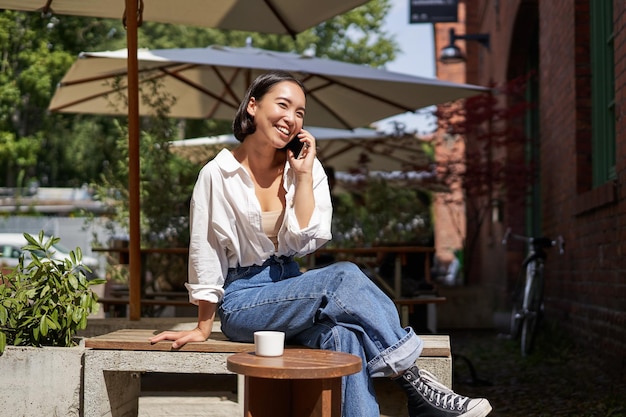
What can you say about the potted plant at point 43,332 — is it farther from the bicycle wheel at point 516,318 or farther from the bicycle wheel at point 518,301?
the bicycle wheel at point 518,301

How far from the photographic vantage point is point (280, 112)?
142 inches

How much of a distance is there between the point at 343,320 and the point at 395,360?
243 millimetres

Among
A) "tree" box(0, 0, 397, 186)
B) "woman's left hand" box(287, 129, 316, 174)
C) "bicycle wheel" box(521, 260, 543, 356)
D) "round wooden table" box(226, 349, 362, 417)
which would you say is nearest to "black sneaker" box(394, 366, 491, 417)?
"round wooden table" box(226, 349, 362, 417)

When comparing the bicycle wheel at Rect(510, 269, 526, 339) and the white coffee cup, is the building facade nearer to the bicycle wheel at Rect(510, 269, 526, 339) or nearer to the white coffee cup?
the bicycle wheel at Rect(510, 269, 526, 339)

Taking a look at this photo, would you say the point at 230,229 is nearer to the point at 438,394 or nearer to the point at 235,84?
the point at 438,394

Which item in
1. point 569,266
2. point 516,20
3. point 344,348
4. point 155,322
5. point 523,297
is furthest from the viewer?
point 516,20

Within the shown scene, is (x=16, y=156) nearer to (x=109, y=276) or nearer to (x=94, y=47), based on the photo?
(x=94, y=47)

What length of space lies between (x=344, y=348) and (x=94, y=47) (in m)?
24.9

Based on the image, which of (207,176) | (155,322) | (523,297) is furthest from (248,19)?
(523,297)

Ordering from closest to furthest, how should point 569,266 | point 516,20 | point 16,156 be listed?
point 569,266
point 516,20
point 16,156

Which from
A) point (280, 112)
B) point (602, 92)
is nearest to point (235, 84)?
point (602, 92)

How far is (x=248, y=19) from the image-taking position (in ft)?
21.4

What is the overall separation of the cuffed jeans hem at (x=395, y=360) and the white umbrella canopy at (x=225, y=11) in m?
3.47

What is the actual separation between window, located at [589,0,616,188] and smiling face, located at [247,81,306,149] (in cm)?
434
